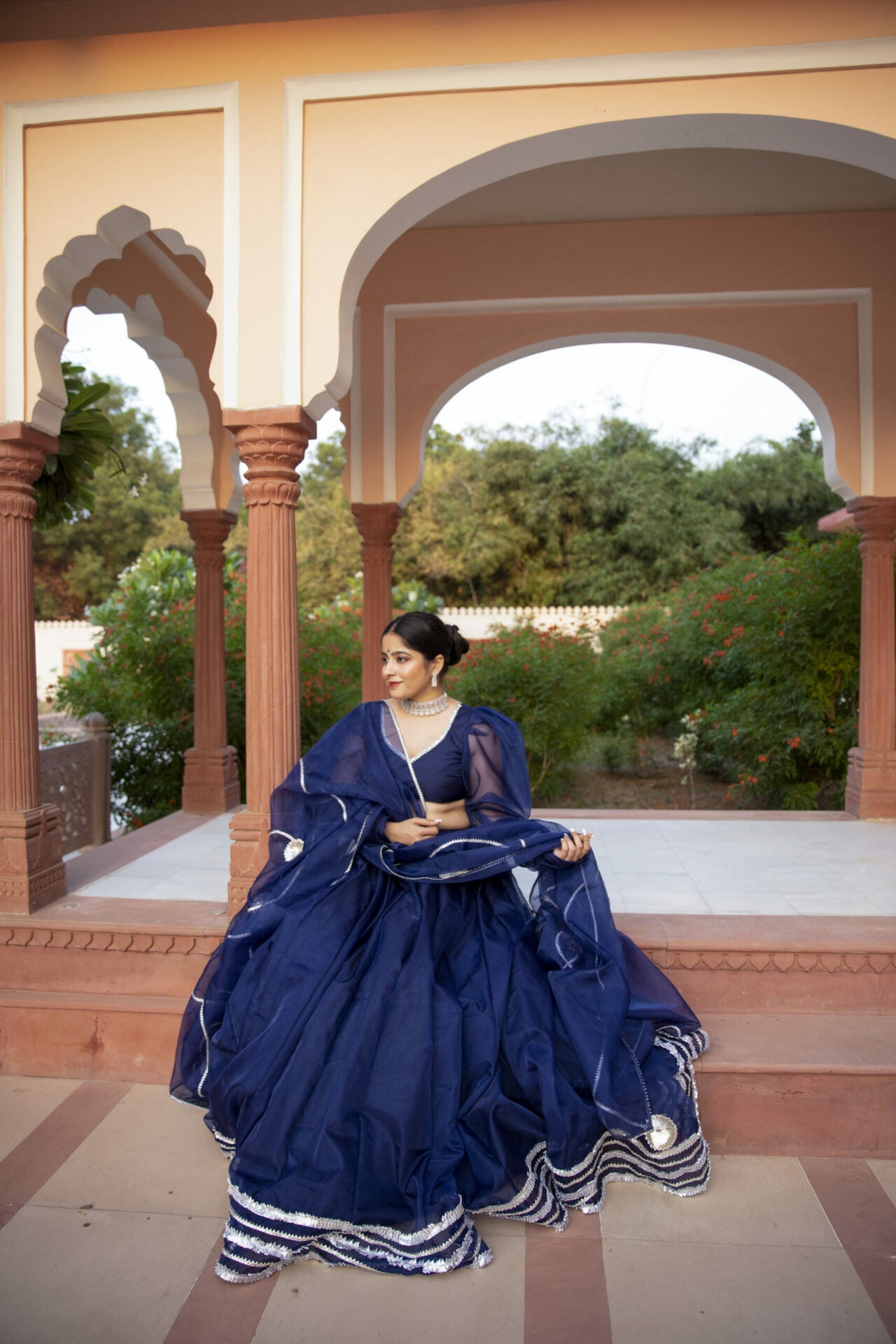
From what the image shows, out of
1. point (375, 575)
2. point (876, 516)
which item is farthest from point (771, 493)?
point (375, 575)

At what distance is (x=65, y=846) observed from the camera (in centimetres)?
610

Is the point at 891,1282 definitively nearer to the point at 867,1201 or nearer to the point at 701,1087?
the point at 867,1201

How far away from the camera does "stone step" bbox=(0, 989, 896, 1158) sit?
2865mm

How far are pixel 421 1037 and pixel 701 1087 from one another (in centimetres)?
100

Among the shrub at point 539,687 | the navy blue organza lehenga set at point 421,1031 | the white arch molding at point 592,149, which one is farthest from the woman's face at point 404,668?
the shrub at point 539,687

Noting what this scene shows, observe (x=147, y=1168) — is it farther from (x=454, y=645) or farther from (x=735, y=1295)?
(x=454, y=645)

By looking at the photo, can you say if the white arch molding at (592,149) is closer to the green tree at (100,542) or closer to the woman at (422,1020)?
the woman at (422,1020)

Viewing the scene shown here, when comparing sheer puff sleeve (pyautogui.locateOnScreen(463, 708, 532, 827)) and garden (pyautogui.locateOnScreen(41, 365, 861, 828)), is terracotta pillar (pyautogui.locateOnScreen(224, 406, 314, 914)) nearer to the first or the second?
sheer puff sleeve (pyautogui.locateOnScreen(463, 708, 532, 827))

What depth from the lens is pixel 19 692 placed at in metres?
3.79

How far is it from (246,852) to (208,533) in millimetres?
3132

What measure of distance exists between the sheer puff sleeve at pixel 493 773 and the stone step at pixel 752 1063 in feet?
3.24

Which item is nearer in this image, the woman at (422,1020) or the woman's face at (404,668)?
the woman at (422,1020)

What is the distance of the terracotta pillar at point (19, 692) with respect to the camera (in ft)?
12.2

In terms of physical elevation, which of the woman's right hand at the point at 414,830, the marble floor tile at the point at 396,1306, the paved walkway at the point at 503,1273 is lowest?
the marble floor tile at the point at 396,1306
